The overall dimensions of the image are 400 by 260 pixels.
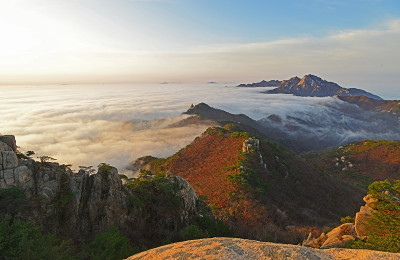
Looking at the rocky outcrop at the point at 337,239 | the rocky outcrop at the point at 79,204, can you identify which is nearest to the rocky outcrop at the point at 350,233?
the rocky outcrop at the point at 337,239

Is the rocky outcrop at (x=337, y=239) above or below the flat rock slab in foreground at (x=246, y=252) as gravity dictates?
below

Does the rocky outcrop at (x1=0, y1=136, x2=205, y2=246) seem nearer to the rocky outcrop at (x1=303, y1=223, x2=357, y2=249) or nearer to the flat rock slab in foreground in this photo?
the flat rock slab in foreground

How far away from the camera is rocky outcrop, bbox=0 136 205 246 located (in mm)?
13766

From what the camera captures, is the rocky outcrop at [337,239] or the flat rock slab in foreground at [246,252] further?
the rocky outcrop at [337,239]

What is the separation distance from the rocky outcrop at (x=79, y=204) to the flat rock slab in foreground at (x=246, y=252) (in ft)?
30.2

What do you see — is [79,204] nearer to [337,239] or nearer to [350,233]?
[337,239]

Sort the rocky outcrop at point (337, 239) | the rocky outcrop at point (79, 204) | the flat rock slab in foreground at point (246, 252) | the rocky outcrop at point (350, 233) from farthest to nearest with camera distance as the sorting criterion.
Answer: the rocky outcrop at point (350, 233) → the rocky outcrop at point (337, 239) → the rocky outcrop at point (79, 204) → the flat rock slab in foreground at point (246, 252)

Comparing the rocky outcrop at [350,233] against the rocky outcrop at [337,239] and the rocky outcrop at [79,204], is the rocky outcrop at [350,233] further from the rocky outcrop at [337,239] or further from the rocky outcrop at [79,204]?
the rocky outcrop at [79,204]

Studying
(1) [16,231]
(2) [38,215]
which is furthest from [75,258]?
(2) [38,215]

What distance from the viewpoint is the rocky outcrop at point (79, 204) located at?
13766mm

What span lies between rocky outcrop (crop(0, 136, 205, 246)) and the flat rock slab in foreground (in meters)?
9.21

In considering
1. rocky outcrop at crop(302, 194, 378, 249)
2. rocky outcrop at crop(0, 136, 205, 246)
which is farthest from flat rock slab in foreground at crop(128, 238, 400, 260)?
rocky outcrop at crop(302, 194, 378, 249)

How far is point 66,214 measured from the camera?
49.2ft

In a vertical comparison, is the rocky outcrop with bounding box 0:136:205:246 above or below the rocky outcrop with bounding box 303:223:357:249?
above
